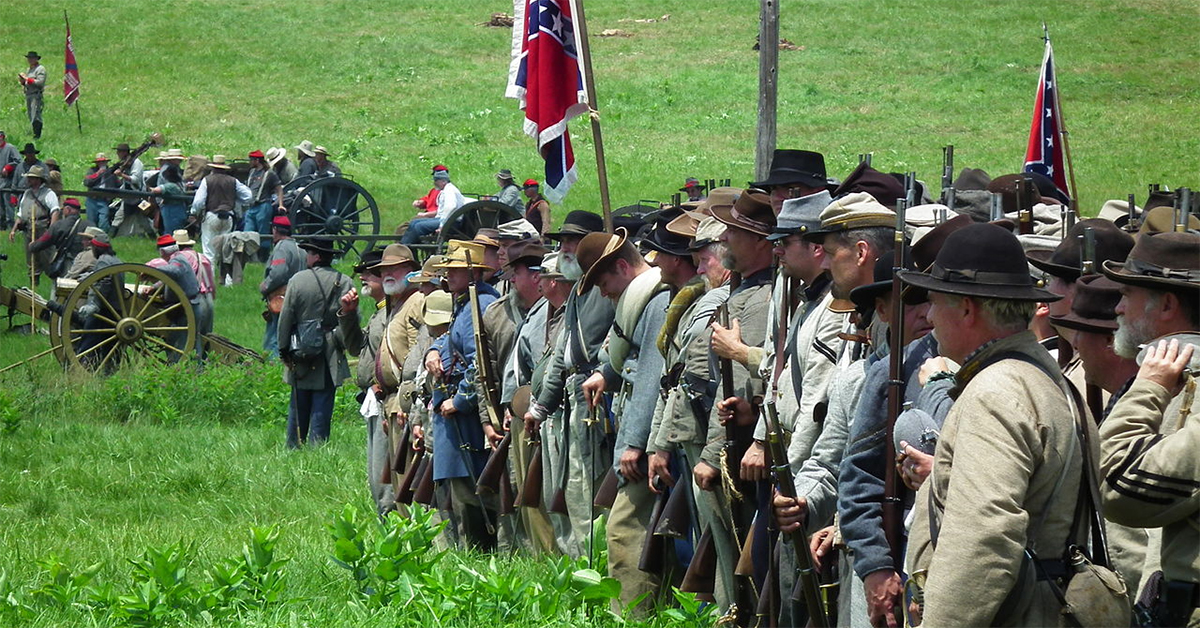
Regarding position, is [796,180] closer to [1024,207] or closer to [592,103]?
[1024,207]

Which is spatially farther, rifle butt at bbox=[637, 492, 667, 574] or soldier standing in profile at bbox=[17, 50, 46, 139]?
soldier standing in profile at bbox=[17, 50, 46, 139]

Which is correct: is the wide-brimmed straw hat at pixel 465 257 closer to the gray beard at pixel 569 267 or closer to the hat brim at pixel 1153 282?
the gray beard at pixel 569 267

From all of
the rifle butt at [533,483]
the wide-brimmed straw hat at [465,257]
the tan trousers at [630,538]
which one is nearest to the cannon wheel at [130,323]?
the wide-brimmed straw hat at [465,257]

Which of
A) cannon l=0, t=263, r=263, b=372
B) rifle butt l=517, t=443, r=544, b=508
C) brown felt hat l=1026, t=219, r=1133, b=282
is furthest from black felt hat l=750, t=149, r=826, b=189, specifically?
cannon l=0, t=263, r=263, b=372

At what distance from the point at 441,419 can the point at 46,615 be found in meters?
3.16

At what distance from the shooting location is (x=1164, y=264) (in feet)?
13.2

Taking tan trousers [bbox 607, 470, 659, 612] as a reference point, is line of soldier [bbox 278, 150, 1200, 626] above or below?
above

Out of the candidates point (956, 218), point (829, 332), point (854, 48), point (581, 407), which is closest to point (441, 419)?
point (581, 407)

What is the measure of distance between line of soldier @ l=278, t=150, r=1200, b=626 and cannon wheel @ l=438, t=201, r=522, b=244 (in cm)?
1007

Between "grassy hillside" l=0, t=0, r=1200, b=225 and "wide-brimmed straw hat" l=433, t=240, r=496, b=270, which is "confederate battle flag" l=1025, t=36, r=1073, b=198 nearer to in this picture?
"wide-brimmed straw hat" l=433, t=240, r=496, b=270

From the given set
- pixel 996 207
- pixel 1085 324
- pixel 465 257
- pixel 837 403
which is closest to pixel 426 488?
pixel 465 257

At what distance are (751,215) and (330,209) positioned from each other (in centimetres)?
1870

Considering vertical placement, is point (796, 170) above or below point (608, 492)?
above

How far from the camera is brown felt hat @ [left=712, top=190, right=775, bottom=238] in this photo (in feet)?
19.7
